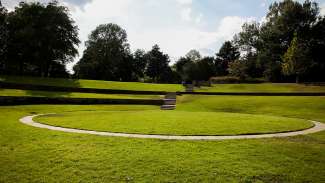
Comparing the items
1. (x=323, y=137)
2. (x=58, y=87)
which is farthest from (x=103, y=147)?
(x=58, y=87)

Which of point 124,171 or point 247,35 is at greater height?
point 247,35

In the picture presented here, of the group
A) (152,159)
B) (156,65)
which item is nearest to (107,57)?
(156,65)

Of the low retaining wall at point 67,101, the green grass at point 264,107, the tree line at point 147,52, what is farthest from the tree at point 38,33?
the green grass at point 264,107

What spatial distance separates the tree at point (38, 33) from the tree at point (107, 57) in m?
24.9

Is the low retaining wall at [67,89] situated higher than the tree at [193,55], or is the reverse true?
the tree at [193,55]

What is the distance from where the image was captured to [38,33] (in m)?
47.8

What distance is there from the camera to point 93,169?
764 centimetres

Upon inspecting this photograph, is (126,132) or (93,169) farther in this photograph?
(126,132)

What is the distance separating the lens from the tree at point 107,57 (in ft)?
253

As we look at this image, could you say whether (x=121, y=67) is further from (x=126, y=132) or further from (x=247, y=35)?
(x=126, y=132)

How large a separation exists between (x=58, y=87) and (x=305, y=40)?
53.7m

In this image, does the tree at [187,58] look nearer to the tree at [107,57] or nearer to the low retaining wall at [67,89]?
the tree at [107,57]

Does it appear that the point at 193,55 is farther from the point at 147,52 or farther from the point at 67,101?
the point at 67,101

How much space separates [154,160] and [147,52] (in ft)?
303
